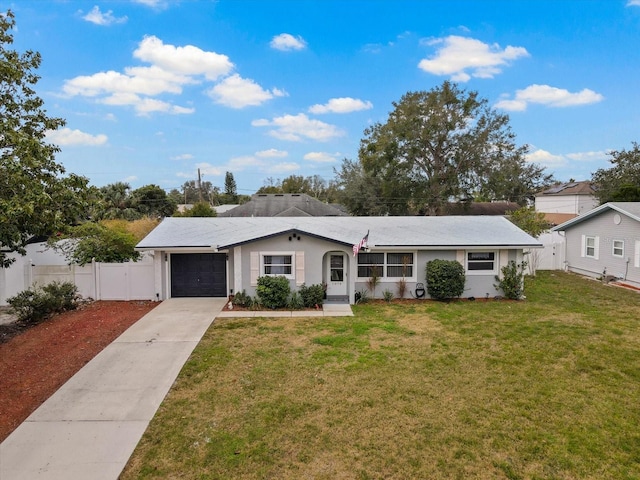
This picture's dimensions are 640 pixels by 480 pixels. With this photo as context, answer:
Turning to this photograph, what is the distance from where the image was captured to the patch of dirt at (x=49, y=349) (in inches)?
287

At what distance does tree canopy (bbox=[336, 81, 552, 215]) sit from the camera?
37594mm

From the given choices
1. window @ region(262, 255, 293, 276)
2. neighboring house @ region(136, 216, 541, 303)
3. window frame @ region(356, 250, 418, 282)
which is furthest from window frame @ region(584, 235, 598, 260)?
window @ region(262, 255, 293, 276)

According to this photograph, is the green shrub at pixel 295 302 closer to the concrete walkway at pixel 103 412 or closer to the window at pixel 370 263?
the window at pixel 370 263

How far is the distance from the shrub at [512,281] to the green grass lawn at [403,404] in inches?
124

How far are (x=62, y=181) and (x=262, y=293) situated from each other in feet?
23.0

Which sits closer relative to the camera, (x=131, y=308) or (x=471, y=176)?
(x=131, y=308)

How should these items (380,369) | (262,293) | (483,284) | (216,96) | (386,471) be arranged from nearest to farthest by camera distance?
(386,471)
(380,369)
(262,293)
(483,284)
(216,96)

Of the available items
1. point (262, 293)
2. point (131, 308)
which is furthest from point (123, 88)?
point (262, 293)

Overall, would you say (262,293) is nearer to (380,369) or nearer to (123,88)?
(380,369)

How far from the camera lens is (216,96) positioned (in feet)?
80.0

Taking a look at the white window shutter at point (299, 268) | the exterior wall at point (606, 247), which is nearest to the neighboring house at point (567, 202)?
the exterior wall at point (606, 247)

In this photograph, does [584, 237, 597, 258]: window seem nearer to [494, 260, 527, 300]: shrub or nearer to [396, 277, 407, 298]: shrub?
[494, 260, 527, 300]: shrub

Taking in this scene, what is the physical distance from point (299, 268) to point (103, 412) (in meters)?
8.31

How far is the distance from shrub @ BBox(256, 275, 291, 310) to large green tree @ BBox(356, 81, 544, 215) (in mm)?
26928
